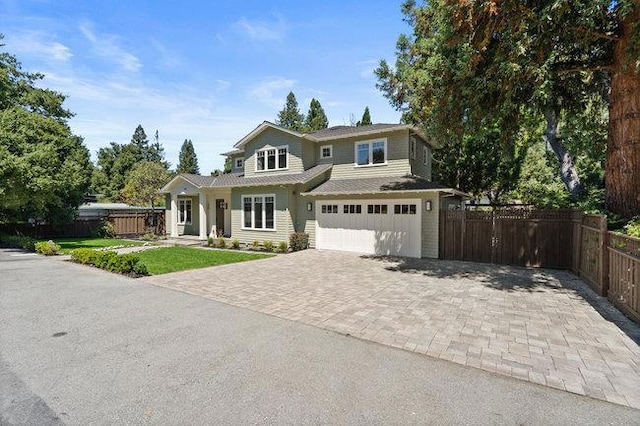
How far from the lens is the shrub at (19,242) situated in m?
15.8

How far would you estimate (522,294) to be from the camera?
798cm

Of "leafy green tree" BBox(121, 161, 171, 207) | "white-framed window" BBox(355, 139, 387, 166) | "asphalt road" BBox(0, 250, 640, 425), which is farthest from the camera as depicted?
"leafy green tree" BBox(121, 161, 171, 207)

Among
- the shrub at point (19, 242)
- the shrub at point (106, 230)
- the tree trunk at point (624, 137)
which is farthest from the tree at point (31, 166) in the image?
the tree trunk at point (624, 137)

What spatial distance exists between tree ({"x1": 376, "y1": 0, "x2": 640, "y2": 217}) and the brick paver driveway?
4.04 m

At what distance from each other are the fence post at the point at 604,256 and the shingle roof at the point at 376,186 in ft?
18.0

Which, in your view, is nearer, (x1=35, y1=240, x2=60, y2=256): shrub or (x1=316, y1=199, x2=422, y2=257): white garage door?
(x1=316, y1=199, x2=422, y2=257): white garage door

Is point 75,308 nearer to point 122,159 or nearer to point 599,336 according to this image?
point 599,336

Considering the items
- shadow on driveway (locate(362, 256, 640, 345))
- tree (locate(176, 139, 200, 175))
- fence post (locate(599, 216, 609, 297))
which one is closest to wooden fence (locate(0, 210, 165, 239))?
shadow on driveway (locate(362, 256, 640, 345))

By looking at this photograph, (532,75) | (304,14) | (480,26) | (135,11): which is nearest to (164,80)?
(135,11)

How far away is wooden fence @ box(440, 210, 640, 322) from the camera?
21.7ft

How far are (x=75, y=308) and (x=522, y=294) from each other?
10364mm

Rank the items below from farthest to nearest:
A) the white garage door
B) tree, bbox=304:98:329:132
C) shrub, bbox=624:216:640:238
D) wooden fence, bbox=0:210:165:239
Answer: tree, bbox=304:98:329:132
wooden fence, bbox=0:210:165:239
the white garage door
shrub, bbox=624:216:640:238

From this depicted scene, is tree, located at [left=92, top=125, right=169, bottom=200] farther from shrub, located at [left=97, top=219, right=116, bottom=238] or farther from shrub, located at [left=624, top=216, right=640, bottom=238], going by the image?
shrub, located at [left=624, top=216, right=640, bottom=238]

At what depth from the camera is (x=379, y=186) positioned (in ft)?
46.8
